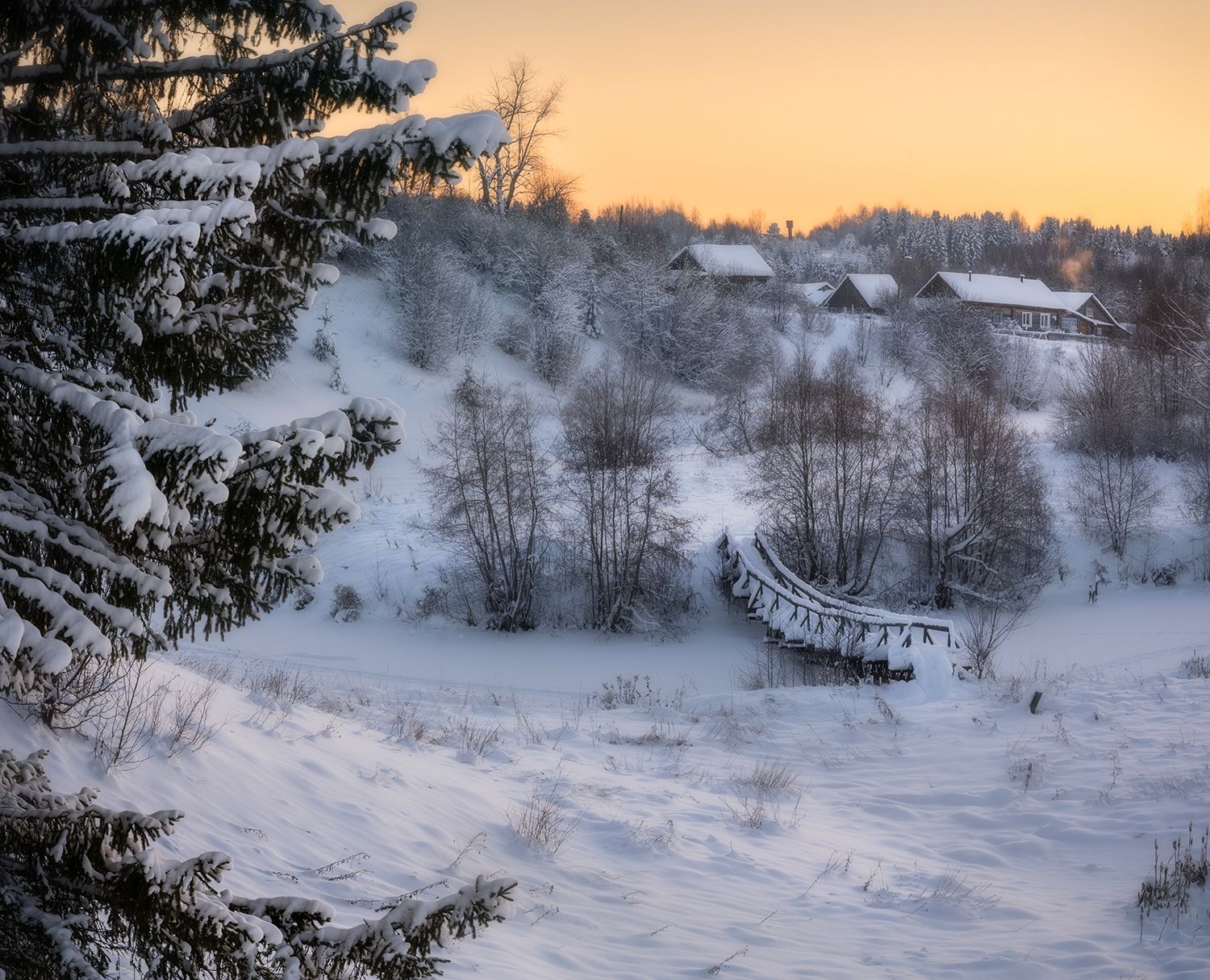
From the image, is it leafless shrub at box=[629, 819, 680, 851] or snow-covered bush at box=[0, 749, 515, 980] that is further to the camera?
leafless shrub at box=[629, 819, 680, 851]

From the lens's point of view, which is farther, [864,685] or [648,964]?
[864,685]

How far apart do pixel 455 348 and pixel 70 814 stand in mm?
38427

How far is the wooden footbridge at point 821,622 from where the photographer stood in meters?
16.4

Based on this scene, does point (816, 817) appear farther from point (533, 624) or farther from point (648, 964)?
point (533, 624)

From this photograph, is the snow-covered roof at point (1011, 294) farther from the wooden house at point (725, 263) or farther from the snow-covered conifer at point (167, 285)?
the snow-covered conifer at point (167, 285)

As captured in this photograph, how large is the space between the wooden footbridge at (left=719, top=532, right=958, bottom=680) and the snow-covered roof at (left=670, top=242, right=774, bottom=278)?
37844 millimetres

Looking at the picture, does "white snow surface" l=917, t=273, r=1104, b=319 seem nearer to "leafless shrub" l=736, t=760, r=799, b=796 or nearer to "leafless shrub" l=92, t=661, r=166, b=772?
"leafless shrub" l=736, t=760, r=799, b=796

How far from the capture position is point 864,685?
14188 mm

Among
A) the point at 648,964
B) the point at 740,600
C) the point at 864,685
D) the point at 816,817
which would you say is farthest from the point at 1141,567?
the point at 648,964

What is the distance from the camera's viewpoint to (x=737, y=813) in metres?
8.38

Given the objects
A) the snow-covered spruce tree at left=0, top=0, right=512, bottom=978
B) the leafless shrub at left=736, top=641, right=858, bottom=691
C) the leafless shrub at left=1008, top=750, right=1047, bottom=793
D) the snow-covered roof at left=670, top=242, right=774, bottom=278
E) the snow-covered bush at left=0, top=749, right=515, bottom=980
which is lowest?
the leafless shrub at left=736, top=641, right=858, bottom=691

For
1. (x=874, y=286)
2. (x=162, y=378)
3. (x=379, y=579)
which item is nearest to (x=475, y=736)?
(x=162, y=378)

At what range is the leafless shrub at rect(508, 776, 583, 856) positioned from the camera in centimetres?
710

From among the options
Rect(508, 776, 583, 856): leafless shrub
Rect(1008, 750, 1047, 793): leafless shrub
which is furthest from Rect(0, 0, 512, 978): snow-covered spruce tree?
Rect(1008, 750, 1047, 793): leafless shrub
